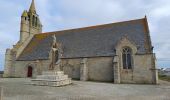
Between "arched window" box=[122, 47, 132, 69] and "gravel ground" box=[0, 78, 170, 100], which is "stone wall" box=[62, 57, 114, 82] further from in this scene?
"gravel ground" box=[0, 78, 170, 100]

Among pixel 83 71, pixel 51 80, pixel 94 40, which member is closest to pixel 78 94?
pixel 51 80

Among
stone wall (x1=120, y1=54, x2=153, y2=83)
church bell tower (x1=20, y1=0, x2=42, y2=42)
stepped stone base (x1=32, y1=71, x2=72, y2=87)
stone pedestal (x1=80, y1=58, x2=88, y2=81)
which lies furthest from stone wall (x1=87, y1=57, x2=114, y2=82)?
church bell tower (x1=20, y1=0, x2=42, y2=42)

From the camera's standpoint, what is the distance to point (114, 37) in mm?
22078

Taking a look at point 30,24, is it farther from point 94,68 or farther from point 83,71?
point 94,68

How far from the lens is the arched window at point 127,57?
1949cm

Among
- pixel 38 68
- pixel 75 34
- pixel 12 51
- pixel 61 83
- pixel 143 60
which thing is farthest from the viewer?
pixel 12 51

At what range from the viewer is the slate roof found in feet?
67.8

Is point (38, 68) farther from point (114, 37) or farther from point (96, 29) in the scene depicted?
point (114, 37)

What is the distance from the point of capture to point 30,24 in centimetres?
3209

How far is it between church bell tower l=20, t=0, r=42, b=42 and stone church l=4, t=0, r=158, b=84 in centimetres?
20

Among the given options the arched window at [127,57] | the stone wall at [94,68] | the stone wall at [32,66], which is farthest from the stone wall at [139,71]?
the stone wall at [32,66]

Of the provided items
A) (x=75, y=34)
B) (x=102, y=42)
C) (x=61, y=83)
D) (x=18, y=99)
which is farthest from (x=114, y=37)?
(x=18, y=99)

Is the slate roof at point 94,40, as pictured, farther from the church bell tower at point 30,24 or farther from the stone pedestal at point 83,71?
the church bell tower at point 30,24

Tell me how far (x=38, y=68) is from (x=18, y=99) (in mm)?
17097
